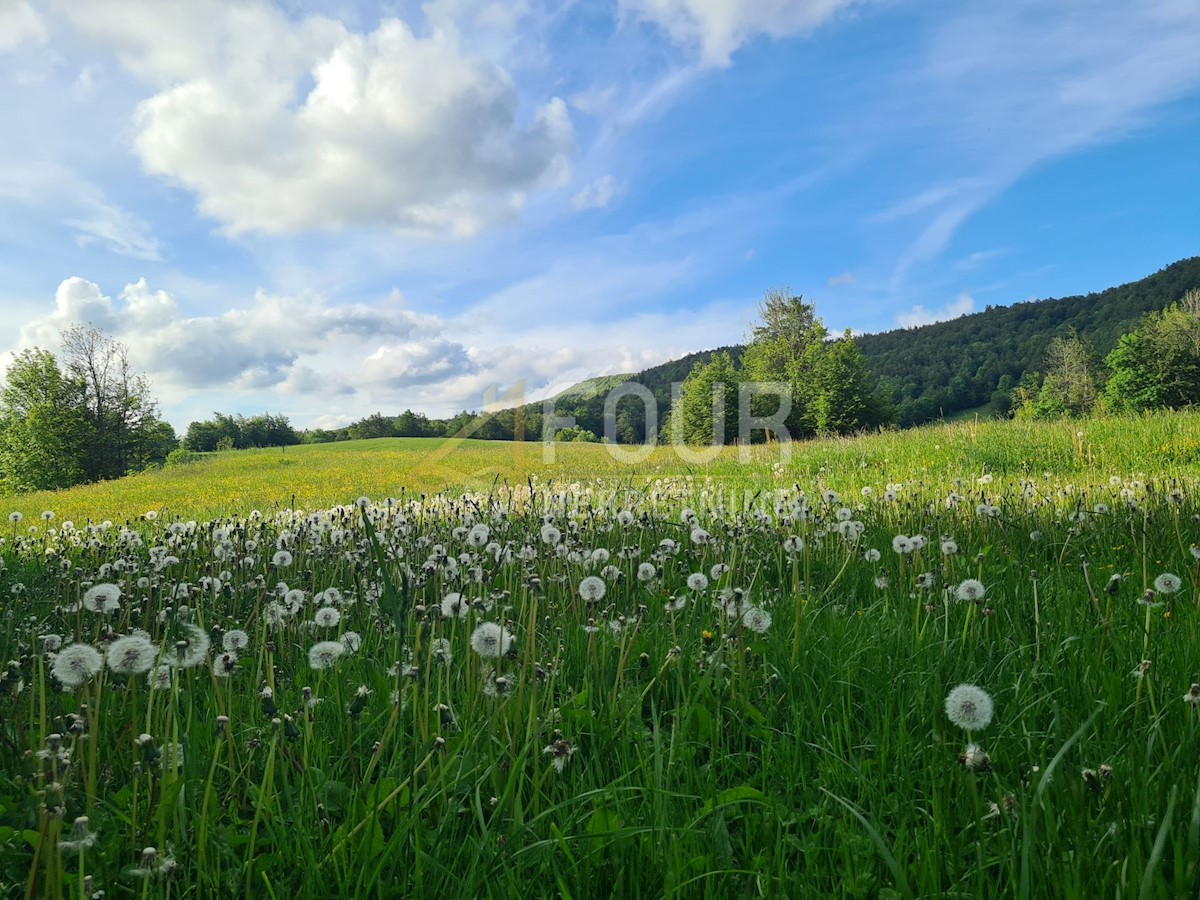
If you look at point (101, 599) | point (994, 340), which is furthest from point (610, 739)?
point (994, 340)

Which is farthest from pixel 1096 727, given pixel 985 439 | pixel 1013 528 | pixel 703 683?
pixel 985 439

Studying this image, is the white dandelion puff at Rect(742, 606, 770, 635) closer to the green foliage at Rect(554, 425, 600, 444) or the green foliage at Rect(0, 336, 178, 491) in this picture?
the green foliage at Rect(554, 425, 600, 444)

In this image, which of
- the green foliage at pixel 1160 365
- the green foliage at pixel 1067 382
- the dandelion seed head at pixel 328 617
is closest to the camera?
the dandelion seed head at pixel 328 617

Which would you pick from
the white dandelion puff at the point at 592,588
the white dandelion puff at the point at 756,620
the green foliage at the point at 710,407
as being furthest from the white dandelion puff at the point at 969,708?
the green foliage at the point at 710,407

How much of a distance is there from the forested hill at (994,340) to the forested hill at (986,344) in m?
0.13

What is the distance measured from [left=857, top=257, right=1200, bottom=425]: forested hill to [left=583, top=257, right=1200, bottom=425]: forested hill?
0.41 feet

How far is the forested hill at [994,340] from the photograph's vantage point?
9719cm

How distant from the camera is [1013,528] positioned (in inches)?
216

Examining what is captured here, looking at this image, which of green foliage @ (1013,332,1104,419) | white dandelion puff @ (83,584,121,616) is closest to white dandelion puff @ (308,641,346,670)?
white dandelion puff @ (83,584,121,616)

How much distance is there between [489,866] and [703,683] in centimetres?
91

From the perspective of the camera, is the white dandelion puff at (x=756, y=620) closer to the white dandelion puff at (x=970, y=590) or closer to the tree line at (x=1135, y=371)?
the white dandelion puff at (x=970, y=590)

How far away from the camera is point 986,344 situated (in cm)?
10881

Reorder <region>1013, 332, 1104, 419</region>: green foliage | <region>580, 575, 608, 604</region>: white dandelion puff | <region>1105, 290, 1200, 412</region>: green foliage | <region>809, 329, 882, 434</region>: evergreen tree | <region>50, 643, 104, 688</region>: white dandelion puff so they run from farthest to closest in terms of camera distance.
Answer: <region>1013, 332, 1104, 419</region>: green foliage → <region>1105, 290, 1200, 412</region>: green foliage → <region>809, 329, 882, 434</region>: evergreen tree → <region>580, 575, 608, 604</region>: white dandelion puff → <region>50, 643, 104, 688</region>: white dandelion puff

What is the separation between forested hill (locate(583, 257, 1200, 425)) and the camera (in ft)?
317
